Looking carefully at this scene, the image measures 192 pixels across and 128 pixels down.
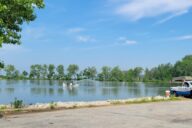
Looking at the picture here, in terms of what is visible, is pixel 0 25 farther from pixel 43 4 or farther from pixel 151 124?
pixel 151 124

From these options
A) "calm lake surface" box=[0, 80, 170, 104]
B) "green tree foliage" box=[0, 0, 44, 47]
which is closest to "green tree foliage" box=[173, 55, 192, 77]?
"calm lake surface" box=[0, 80, 170, 104]

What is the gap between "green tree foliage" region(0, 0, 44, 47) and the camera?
825 inches

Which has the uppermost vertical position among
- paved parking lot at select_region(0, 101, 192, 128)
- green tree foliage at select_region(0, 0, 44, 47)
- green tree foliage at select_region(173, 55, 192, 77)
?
green tree foliage at select_region(173, 55, 192, 77)

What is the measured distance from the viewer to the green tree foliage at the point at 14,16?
68.7ft

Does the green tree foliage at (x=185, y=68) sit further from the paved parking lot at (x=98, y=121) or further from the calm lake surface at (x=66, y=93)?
Answer: the paved parking lot at (x=98, y=121)

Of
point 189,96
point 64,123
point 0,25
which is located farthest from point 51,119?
point 189,96

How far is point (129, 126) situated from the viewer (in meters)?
16.8

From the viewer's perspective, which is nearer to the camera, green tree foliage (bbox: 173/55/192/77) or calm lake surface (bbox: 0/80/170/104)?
calm lake surface (bbox: 0/80/170/104)

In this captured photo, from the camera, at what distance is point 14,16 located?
72.5ft

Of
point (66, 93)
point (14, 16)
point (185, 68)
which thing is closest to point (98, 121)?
point (14, 16)

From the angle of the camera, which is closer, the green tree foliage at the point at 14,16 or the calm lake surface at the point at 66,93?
the green tree foliage at the point at 14,16

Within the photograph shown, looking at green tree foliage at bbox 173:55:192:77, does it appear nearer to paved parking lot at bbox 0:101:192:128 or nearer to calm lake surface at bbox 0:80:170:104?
calm lake surface at bbox 0:80:170:104

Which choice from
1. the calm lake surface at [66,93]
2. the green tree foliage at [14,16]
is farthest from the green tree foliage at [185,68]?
the green tree foliage at [14,16]

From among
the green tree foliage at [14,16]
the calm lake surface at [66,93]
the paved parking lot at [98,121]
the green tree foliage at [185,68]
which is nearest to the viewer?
the paved parking lot at [98,121]
